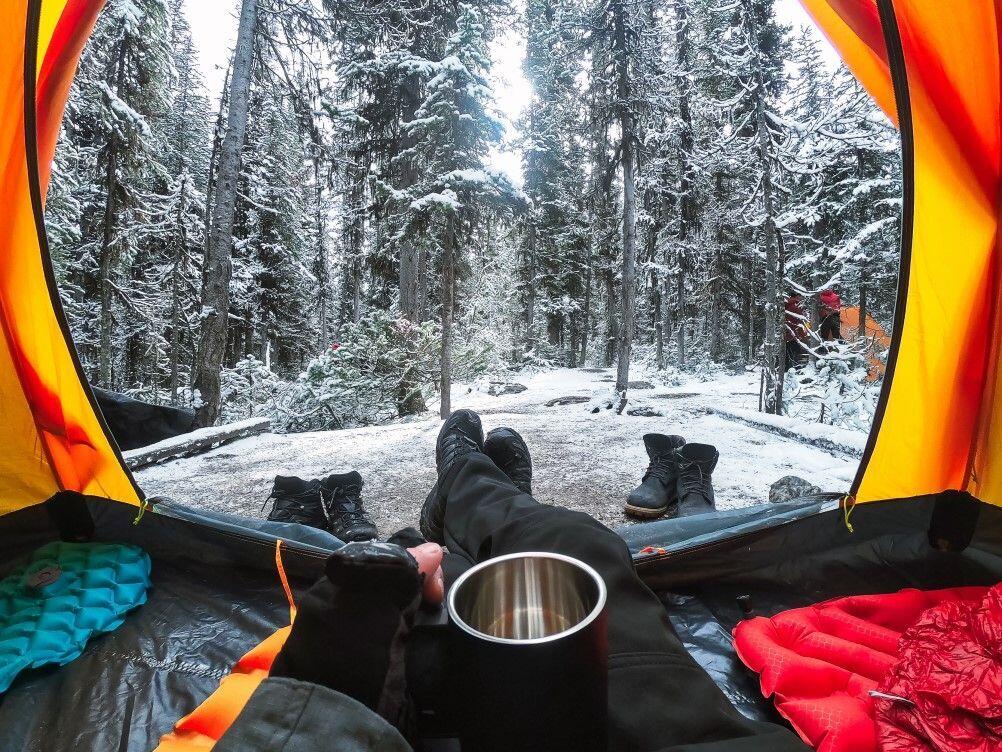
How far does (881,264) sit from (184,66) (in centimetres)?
2102

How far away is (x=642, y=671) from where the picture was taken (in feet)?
3.14

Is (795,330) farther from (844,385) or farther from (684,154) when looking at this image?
(684,154)

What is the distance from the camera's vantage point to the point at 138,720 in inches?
49.8

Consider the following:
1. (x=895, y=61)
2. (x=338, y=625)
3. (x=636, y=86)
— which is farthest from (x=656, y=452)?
(x=636, y=86)

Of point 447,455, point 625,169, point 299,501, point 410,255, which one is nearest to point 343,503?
point 299,501

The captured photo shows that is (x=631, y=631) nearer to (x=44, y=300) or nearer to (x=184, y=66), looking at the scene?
(x=44, y=300)

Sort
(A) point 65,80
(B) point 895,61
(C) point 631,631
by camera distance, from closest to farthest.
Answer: (C) point 631,631
(B) point 895,61
(A) point 65,80

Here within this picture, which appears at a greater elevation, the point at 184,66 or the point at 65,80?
the point at 184,66

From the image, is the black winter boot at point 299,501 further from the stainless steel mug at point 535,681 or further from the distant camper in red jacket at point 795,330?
the distant camper in red jacket at point 795,330

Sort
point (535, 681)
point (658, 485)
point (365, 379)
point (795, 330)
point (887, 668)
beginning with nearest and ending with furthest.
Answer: point (535, 681) < point (887, 668) < point (658, 485) < point (795, 330) < point (365, 379)

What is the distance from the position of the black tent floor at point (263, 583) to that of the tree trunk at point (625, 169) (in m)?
5.85

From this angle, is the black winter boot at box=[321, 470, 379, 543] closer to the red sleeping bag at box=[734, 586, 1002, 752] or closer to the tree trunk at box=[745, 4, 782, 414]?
the red sleeping bag at box=[734, 586, 1002, 752]

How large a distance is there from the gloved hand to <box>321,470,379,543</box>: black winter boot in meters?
1.57

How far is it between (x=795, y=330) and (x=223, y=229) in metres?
7.96
